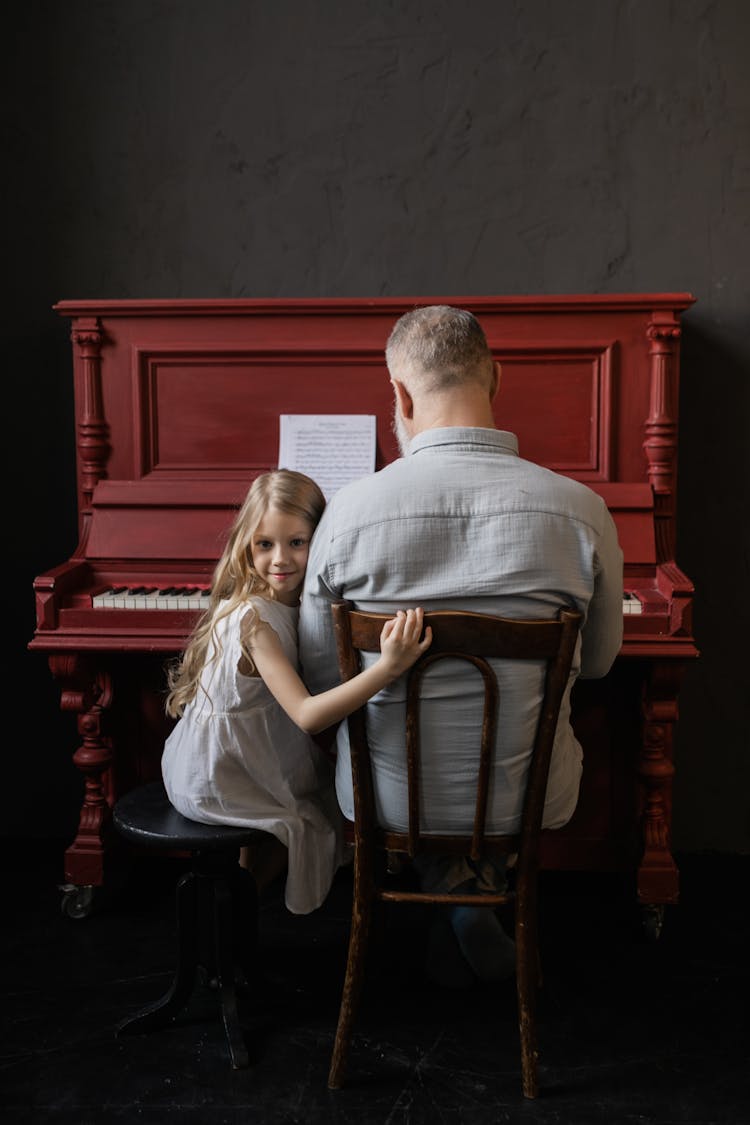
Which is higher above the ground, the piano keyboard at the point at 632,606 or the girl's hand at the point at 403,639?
the girl's hand at the point at 403,639

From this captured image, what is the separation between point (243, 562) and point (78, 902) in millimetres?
1171

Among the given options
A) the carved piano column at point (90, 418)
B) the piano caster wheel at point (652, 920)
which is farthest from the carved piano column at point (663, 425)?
the carved piano column at point (90, 418)

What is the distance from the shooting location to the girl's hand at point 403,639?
1.48 m

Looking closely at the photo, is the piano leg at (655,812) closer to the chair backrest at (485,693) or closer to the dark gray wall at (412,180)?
the dark gray wall at (412,180)

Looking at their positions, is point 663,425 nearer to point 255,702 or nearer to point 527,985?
point 255,702

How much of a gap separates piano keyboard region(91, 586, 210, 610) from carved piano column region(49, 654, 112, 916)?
7.7 inches

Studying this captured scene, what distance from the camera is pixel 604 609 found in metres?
1.67

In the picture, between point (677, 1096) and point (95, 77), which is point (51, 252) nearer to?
point (95, 77)

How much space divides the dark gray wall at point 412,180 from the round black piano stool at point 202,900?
4.36 ft

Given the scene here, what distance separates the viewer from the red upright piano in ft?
8.01

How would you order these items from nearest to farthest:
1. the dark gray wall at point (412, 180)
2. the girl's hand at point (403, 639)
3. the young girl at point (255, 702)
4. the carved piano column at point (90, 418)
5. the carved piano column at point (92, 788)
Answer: the girl's hand at point (403, 639) → the young girl at point (255, 702) → the carved piano column at point (92, 788) → the carved piano column at point (90, 418) → the dark gray wall at point (412, 180)

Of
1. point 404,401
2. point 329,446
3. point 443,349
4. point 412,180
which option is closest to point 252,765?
point 404,401

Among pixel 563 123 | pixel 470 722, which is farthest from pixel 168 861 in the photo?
pixel 563 123

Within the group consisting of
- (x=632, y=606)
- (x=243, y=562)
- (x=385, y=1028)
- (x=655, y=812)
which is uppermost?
(x=243, y=562)
